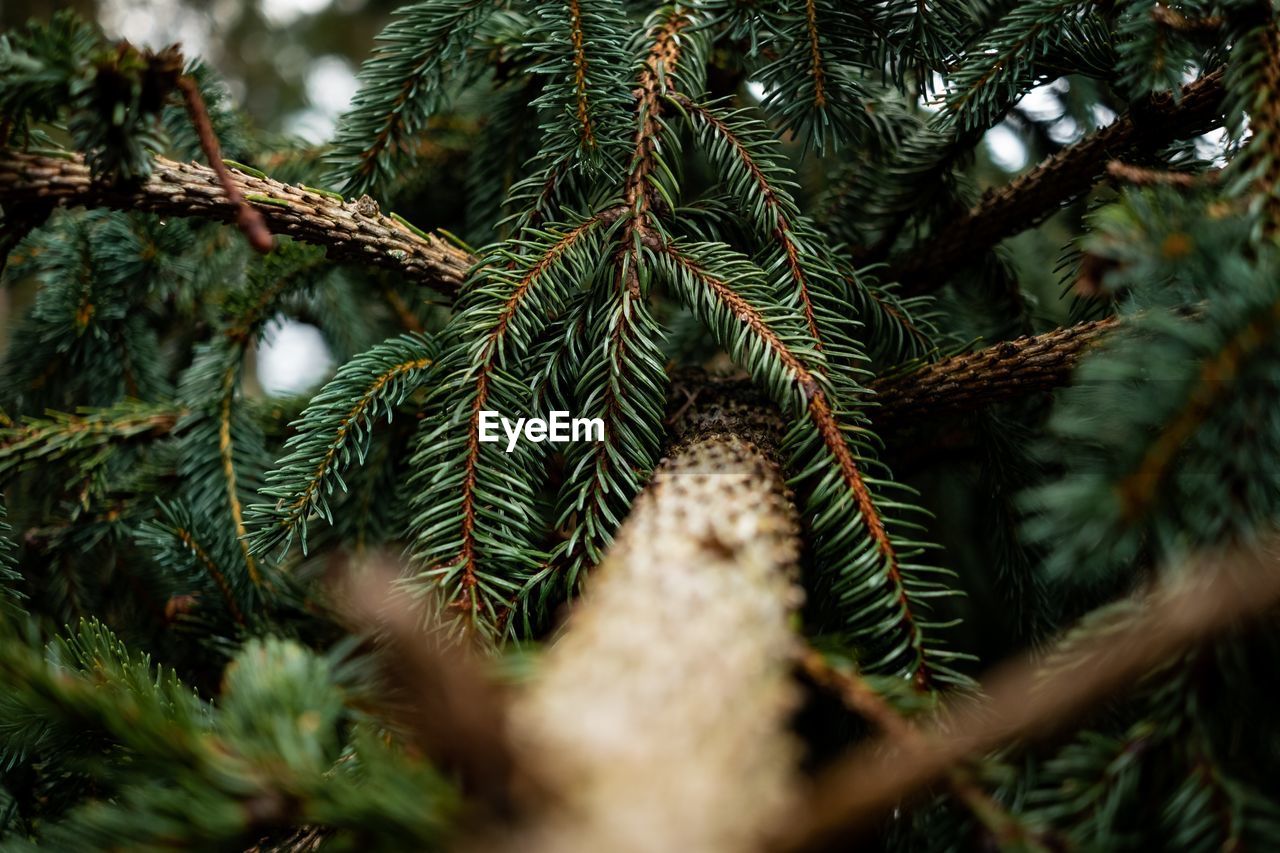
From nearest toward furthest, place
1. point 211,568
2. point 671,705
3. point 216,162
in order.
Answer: point 671,705, point 216,162, point 211,568

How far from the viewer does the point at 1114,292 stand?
688 millimetres

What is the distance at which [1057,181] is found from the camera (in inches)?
30.2

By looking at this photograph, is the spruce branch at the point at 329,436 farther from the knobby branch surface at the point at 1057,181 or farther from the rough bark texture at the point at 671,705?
the knobby branch surface at the point at 1057,181

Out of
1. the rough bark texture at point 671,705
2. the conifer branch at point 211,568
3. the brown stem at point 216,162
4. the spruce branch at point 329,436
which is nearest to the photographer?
the rough bark texture at point 671,705

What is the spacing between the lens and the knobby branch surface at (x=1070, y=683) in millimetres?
336

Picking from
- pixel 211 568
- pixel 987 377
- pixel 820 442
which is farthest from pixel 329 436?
pixel 987 377

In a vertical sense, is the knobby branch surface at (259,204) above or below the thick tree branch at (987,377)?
above

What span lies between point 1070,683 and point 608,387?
0.36 m

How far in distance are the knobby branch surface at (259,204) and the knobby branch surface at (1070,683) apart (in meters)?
0.51

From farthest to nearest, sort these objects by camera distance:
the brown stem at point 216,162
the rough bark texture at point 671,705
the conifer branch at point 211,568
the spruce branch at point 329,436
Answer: the conifer branch at point 211,568 → the spruce branch at point 329,436 → the brown stem at point 216,162 → the rough bark texture at point 671,705

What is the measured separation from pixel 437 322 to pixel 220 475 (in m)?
0.35

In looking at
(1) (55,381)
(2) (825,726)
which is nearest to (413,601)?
(2) (825,726)

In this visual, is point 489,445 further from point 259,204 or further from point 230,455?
point 230,455

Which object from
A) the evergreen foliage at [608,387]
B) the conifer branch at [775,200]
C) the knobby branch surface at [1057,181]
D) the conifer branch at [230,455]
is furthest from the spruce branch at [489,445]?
the knobby branch surface at [1057,181]
